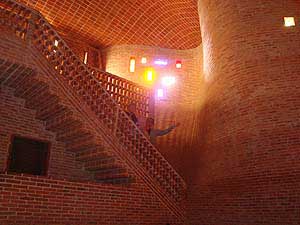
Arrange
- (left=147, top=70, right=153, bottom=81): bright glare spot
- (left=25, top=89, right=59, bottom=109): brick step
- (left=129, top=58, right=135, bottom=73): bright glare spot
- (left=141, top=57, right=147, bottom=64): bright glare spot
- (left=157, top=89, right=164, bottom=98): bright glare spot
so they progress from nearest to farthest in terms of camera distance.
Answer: (left=25, top=89, right=59, bottom=109): brick step < (left=157, top=89, right=164, bottom=98): bright glare spot < (left=147, top=70, right=153, bottom=81): bright glare spot < (left=129, top=58, right=135, bottom=73): bright glare spot < (left=141, top=57, right=147, bottom=64): bright glare spot

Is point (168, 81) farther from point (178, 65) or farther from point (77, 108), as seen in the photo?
point (77, 108)

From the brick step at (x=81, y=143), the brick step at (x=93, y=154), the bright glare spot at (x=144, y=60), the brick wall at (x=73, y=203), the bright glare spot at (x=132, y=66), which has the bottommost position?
the brick wall at (x=73, y=203)

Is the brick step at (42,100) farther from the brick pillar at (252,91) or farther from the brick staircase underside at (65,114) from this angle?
the brick pillar at (252,91)

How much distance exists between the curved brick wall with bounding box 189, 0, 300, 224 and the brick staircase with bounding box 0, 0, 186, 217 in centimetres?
139

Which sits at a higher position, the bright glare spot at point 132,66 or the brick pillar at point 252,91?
the bright glare spot at point 132,66

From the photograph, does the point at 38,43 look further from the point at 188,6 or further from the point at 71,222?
the point at 188,6

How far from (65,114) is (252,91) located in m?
5.28

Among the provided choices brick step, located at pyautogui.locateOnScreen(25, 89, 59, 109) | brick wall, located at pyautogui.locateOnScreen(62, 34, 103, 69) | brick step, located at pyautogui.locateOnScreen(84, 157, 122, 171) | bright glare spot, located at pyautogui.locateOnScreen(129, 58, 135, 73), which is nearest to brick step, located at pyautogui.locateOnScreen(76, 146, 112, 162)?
brick step, located at pyautogui.locateOnScreen(84, 157, 122, 171)

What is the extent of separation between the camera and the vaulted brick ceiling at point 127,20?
13770 millimetres

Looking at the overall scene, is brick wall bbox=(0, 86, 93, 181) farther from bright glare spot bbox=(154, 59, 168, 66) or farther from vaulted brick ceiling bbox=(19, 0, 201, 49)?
bright glare spot bbox=(154, 59, 168, 66)

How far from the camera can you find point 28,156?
9.84 meters

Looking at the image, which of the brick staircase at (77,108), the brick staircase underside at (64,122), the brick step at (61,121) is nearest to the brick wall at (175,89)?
the brick staircase at (77,108)

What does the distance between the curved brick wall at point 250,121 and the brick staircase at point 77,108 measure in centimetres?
139

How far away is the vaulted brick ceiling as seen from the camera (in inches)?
542
